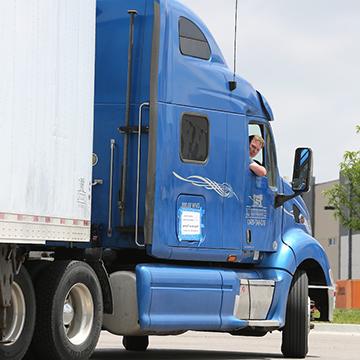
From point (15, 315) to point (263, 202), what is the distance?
4525 mm

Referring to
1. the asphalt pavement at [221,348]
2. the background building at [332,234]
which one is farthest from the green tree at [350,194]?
the asphalt pavement at [221,348]

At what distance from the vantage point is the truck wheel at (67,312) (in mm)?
11781

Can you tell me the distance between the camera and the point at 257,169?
14914 millimetres

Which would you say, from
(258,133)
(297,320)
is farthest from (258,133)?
(297,320)

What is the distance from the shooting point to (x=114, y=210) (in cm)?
1373

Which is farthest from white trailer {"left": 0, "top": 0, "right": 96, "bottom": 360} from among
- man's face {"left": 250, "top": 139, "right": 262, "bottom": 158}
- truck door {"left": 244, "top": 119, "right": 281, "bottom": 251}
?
man's face {"left": 250, "top": 139, "right": 262, "bottom": 158}

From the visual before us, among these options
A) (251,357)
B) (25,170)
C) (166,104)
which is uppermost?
(166,104)

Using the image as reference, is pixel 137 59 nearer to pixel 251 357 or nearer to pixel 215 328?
pixel 215 328

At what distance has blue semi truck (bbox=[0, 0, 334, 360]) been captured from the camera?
11.4 m

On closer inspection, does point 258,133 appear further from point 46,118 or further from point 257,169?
point 46,118

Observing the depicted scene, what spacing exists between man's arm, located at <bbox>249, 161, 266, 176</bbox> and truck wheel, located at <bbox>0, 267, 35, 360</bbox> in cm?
415

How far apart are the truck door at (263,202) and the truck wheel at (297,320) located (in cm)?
66

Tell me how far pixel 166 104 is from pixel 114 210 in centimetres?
126

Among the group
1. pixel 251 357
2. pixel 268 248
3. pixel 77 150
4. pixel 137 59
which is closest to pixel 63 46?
pixel 77 150
